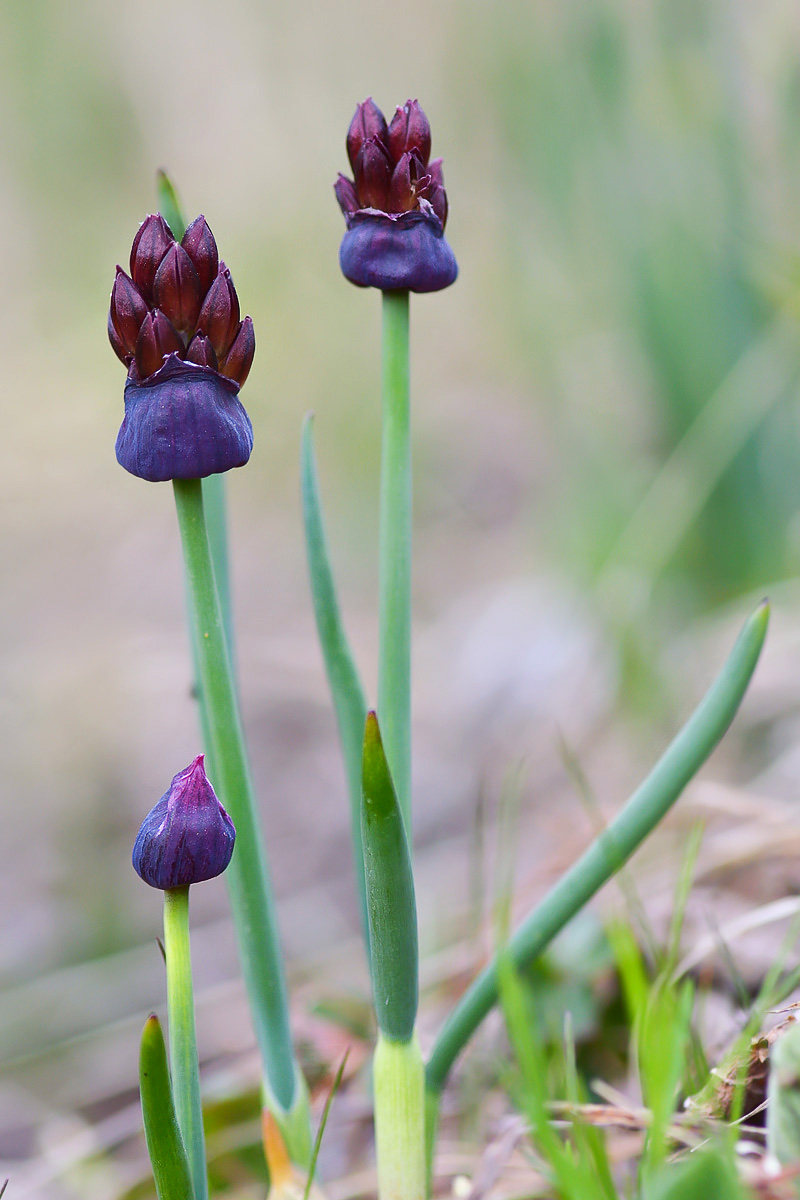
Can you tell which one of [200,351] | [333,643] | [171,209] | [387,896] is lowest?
[387,896]

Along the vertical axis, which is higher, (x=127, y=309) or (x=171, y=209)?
(x=171, y=209)

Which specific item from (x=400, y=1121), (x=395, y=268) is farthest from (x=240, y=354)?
(x=400, y=1121)

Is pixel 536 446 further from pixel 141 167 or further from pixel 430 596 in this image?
pixel 141 167

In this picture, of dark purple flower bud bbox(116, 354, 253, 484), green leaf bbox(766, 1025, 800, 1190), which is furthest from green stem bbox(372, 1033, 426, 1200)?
dark purple flower bud bbox(116, 354, 253, 484)

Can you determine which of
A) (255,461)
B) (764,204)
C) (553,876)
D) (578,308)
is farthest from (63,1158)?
(255,461)

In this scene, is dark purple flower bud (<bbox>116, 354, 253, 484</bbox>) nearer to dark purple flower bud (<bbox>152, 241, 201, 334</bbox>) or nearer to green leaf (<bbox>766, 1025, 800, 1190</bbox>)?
dark purple flower bud (<bbox>152, 241, 201, 334</bbox>)

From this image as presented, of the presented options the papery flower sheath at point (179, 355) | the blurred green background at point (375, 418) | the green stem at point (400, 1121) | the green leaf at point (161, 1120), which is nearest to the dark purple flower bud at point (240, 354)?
the papery flower sheath at point (179, 355)

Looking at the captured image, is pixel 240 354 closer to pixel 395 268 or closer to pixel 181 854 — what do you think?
pixel 395 268

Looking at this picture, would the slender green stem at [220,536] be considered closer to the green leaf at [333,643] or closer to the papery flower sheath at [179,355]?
the green leaf at [333,643]
